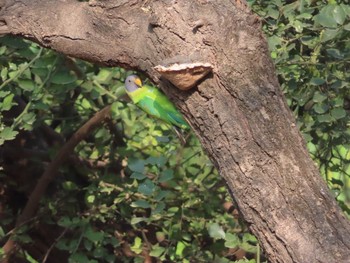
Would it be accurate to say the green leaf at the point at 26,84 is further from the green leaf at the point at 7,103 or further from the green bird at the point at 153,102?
the green bird at the point at 153,102

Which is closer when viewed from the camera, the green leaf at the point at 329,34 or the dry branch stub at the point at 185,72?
the dry branch stub at the point at 185,72

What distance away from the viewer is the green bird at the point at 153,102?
2.33 metres

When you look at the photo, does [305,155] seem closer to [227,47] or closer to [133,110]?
[227,47]

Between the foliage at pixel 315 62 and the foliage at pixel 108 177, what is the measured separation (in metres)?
0.39

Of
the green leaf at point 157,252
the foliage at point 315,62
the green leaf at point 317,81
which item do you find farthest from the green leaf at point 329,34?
the green leaf at point 157,252

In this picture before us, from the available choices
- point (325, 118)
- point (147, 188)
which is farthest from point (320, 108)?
point (147, 188)

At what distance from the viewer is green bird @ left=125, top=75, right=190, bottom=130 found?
2.33 meters

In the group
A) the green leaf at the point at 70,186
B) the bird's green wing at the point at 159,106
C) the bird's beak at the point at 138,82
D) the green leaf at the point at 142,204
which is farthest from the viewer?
the green leaf at the point at 70,186

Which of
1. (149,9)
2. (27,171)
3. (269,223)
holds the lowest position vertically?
(27,171)

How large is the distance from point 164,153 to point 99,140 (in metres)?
0.29

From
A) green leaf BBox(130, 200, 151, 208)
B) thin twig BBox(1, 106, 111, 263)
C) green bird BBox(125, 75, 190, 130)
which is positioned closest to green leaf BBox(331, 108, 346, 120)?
green bird BBox(125, 75, 190, 130)

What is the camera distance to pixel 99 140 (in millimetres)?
3258

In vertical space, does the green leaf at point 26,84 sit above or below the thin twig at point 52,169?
above

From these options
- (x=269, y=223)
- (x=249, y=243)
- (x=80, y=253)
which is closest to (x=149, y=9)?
(x=269, y=223)
